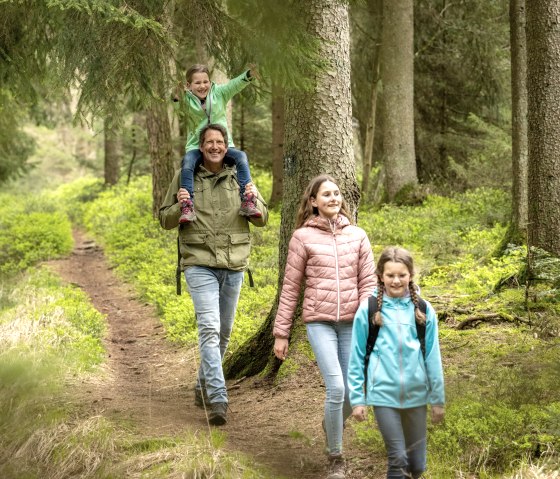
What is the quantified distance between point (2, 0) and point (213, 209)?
247 cm

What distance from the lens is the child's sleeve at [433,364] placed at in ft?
13.5

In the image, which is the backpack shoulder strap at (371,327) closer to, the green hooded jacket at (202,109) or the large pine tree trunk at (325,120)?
the large pine tree trunk at (325,120)

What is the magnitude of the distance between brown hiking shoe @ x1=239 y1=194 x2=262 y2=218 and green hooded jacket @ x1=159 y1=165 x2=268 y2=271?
6 cm

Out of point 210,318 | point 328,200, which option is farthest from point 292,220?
point 328,200

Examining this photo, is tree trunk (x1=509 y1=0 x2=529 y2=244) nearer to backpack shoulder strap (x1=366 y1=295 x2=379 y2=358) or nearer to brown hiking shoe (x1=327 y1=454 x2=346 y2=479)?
brown hiking shoe (x1=327 y1=454 x2=346 y2=479)

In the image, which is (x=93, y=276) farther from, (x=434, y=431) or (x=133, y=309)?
(x=434, y=431)

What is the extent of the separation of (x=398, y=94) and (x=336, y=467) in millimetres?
12774

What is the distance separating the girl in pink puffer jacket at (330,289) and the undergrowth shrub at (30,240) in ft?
36.3

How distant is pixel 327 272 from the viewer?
4883 millimetres

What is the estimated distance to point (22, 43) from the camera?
723 centimetres

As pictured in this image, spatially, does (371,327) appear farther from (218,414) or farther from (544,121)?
(544,121)

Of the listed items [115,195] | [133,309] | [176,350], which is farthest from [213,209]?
[115,195]

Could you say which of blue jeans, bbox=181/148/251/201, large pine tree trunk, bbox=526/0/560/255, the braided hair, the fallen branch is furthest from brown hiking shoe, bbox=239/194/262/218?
large pine tree trunk, bbox=526/0/560/255

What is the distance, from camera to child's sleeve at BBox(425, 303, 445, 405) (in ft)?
Result: 13.5
